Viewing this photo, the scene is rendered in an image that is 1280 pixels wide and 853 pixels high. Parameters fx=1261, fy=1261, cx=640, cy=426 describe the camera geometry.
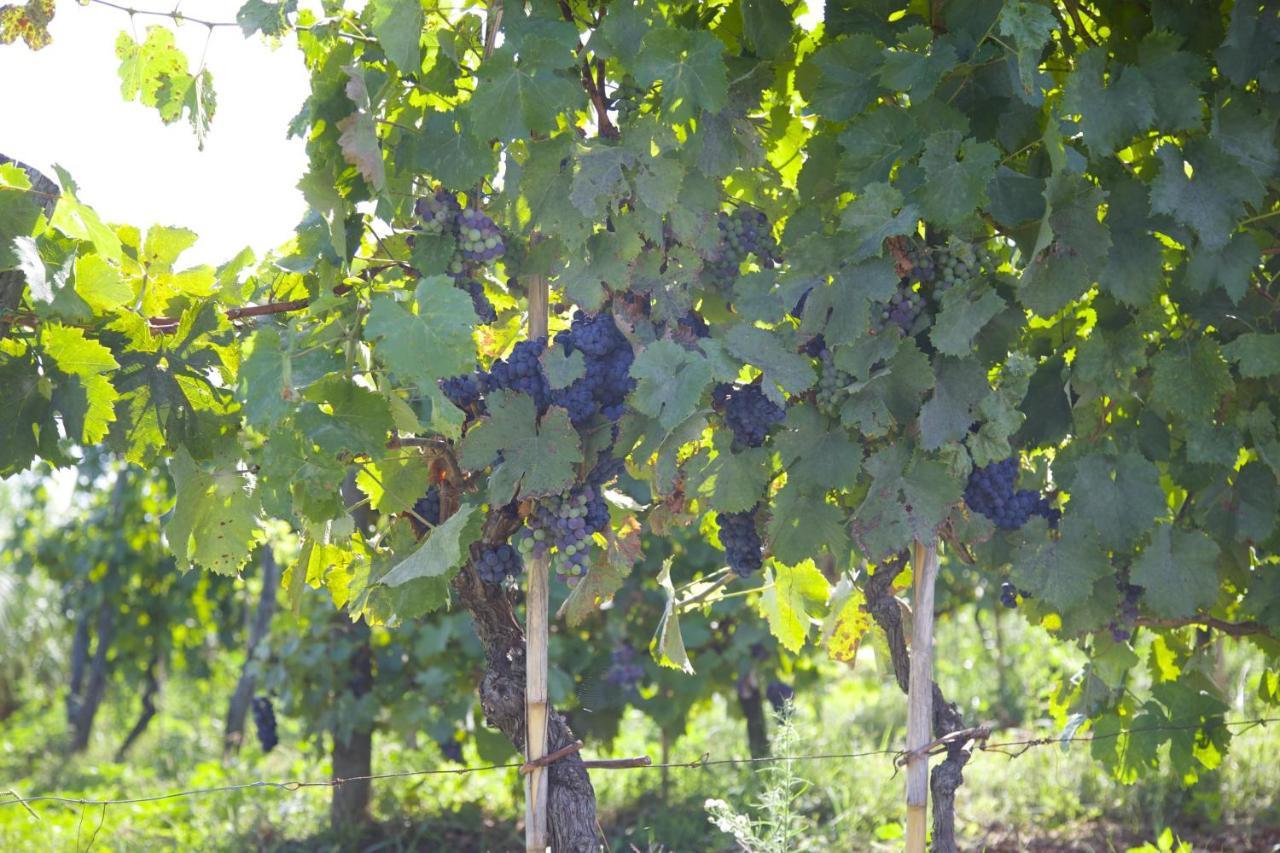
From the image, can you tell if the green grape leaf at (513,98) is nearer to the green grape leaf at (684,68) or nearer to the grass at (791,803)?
the green grape leaf at (684,68)

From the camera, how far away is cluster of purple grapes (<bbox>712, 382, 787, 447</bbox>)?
200 cm

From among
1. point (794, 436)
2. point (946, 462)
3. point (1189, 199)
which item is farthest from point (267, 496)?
point (1189, 199)

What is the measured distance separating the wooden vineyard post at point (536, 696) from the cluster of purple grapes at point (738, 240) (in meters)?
0.32

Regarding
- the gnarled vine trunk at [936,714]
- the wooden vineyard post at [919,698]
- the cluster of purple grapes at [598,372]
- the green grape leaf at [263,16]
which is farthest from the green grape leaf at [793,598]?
the green grape leaf at [263,16]

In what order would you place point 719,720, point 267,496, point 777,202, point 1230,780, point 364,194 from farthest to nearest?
point 719,720
point 1230,780
point 777,202
point 364,194
point 267,496

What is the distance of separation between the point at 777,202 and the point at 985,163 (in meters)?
0.62

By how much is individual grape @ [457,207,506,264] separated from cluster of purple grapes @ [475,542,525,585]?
1.56ft

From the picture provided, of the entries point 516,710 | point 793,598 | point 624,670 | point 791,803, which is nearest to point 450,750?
point 624,670

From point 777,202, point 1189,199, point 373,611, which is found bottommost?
point 373,611

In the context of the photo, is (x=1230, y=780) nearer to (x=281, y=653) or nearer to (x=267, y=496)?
(x=281, y=653)

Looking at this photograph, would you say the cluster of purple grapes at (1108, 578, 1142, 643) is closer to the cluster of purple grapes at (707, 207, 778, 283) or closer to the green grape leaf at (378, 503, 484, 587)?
the cluster of purple grapes at (707, 207, 778, 283)

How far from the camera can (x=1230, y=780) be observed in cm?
443

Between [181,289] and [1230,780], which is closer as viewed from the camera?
[181,289]

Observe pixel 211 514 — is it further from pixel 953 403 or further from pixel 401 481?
pixel 953 403
